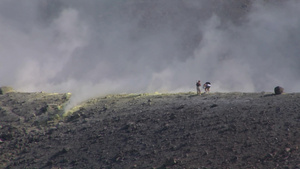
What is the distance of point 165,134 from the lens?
46.7 m

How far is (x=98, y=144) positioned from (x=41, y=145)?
8.93 meters

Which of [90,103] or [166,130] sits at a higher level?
[90,103]

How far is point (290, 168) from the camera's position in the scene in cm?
3406

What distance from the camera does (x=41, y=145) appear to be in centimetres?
5272

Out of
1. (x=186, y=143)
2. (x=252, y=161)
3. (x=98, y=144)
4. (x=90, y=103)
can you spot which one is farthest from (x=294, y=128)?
(x=90, y=103)

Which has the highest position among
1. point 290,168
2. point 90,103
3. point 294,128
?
point 90,103

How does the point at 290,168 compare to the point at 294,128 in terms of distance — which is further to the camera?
the point at 294,128

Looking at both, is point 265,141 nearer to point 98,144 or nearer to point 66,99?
point 98,144

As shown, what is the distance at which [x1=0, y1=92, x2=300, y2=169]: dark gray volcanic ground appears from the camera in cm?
3888

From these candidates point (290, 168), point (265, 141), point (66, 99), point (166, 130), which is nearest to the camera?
point (290, 168)

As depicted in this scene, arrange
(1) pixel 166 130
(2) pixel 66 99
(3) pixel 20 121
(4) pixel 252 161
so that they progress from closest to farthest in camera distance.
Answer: (4) pixel 252 161
(1) pixel 166 130
(3) pixel 20 121
(2) pixel 66 99

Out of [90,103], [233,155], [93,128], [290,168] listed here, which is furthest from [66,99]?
[290,168]

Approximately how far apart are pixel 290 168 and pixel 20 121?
44.8 metres

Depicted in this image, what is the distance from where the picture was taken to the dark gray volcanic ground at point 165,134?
128 ft
